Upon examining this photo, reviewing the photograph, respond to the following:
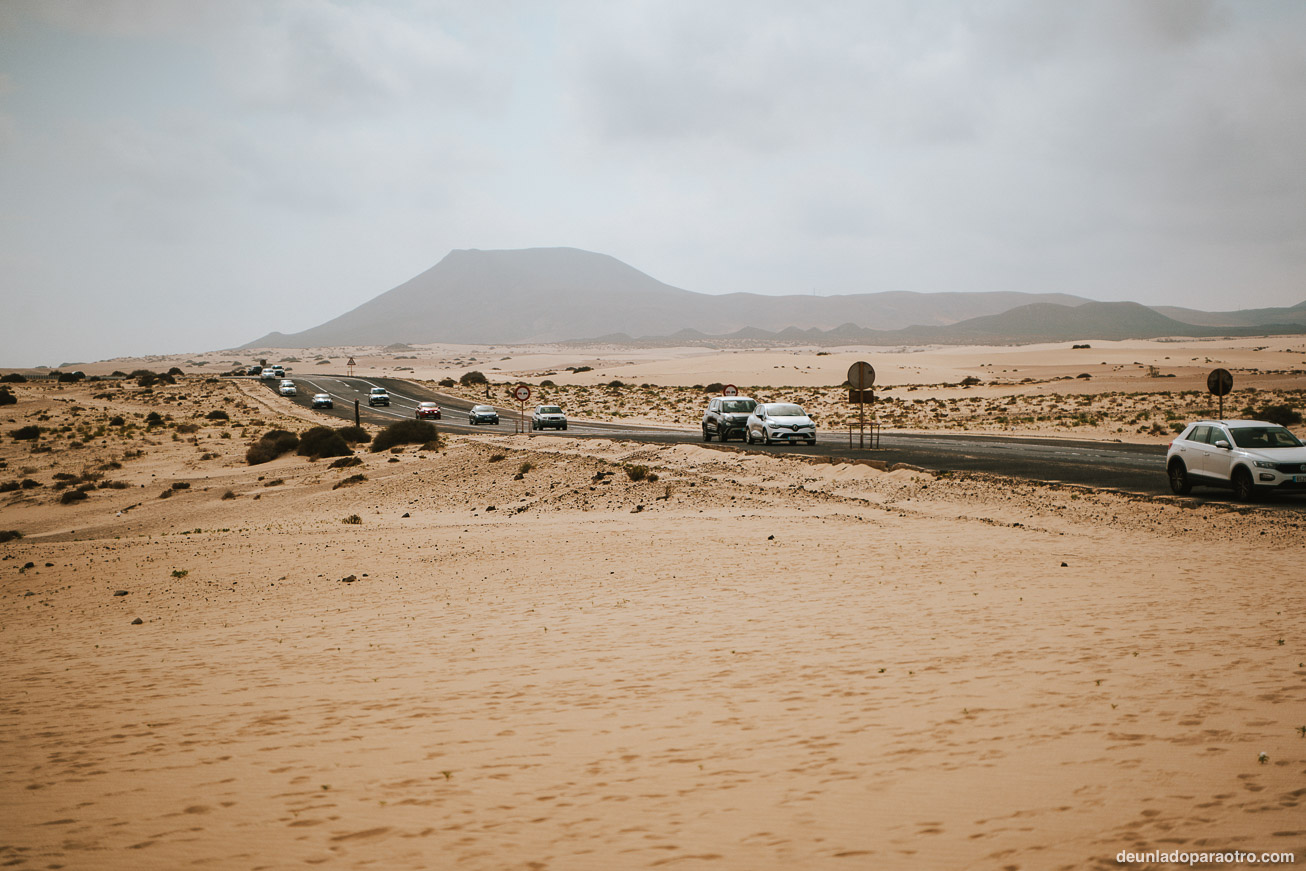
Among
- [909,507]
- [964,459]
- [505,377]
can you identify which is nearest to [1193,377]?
[964,459]

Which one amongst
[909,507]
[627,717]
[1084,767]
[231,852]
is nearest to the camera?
[231,852]

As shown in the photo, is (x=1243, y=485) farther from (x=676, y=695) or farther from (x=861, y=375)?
(x=676, y=695)

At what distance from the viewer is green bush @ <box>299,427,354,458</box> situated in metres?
38.6

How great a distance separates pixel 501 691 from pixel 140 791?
285cm

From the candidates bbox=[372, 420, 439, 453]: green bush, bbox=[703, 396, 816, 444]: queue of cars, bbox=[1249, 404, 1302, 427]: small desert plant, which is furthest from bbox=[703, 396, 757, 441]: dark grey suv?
bbox=[1249, 404, 1302, 427]: small desert plant

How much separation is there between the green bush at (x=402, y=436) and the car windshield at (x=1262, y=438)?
32189 mm

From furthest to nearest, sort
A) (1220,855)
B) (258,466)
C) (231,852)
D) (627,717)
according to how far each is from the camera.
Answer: (258,466), (627,717), (231,852), (1220,855)

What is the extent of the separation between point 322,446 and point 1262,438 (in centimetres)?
3493

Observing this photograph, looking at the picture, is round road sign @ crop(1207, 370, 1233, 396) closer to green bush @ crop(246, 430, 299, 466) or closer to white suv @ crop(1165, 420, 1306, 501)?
white suv @ crop(1165, 420, 1306, 501)

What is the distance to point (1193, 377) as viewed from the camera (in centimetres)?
6862

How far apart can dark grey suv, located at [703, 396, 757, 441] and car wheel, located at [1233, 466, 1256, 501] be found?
20145mm

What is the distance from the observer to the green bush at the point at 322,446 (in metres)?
38.6

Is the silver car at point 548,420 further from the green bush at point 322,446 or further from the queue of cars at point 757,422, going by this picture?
the queue of cars at point 757,422

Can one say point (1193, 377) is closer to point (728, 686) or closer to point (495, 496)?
point (495, 496)
